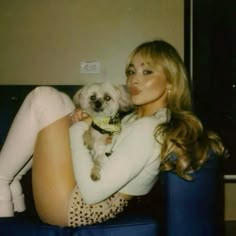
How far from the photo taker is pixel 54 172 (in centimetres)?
133

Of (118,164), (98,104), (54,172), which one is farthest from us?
(98,104)

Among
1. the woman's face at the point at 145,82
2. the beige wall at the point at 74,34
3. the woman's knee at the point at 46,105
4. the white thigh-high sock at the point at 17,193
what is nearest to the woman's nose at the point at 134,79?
the woman's face at the point at 145,82

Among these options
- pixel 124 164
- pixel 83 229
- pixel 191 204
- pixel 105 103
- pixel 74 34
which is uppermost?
pixel 74 34

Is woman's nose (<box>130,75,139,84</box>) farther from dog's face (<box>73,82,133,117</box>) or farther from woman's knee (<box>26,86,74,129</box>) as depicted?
woman's knee (<box>26,86,74,129</box>)

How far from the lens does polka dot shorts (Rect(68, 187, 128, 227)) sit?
4.32ft

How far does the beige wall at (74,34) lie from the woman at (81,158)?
1603 mm

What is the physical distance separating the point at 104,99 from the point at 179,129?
0.54 meters

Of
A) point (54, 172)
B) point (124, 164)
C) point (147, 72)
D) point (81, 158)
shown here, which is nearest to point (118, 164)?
point (124, 164)

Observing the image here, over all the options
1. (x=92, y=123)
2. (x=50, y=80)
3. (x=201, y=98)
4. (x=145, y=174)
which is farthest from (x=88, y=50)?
(x=145, y=174)

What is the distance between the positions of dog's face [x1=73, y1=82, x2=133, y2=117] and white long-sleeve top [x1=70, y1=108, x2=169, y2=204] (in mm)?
404

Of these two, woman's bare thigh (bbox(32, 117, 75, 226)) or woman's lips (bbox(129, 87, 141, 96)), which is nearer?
woman's bare thigh (bbox(32, 117, 75, 226))

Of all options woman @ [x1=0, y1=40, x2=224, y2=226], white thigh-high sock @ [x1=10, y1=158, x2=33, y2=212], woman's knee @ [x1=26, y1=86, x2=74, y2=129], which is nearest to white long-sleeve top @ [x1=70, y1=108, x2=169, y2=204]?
woman @ [x1=0, y1=40, x2=224, y2=226]

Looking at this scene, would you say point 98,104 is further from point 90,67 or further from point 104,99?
point 90,67

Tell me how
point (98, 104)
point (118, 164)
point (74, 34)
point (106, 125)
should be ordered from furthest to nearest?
1. point (74, 34)
2. point (98, 104)
3. point (106, 125)
4. point (118, 164)
